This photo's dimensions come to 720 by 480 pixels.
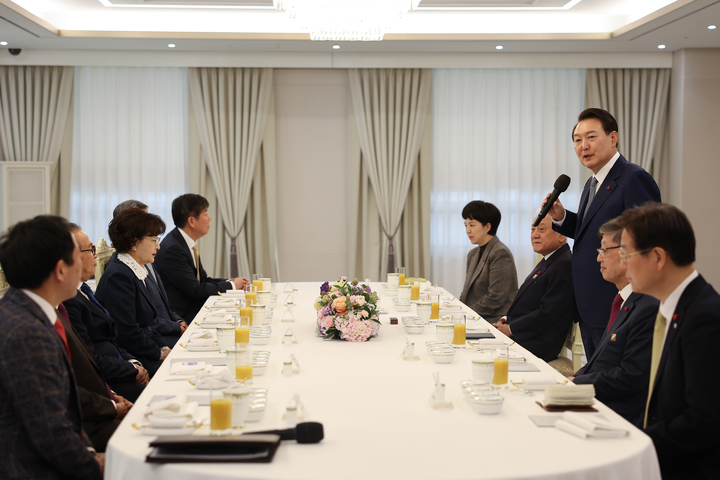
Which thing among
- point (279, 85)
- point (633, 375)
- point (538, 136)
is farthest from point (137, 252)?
point (538, 136)

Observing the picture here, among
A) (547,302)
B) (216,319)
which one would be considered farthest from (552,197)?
(216,319)

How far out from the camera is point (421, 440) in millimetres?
1651

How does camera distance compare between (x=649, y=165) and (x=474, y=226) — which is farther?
(x=649, y=165)

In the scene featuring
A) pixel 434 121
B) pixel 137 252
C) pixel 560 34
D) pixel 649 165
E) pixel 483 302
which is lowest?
pixel 483 302

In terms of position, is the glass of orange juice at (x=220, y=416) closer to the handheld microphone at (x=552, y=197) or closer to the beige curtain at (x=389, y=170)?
the handheld microphone at (x=552, y=197)

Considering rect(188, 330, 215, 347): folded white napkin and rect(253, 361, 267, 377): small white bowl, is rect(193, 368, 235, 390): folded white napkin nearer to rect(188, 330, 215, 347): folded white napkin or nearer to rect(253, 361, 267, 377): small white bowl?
rect(253, 361, 267, 377): small white bowl

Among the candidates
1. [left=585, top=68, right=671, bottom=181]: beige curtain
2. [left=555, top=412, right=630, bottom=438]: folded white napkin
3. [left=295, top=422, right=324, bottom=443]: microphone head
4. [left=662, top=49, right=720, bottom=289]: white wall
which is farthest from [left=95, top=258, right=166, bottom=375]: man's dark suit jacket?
[left=662, top=49, right=720, bottom=289]: white wall

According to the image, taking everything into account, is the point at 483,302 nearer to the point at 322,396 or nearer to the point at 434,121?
the point at 322,396

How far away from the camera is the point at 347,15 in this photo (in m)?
3.95

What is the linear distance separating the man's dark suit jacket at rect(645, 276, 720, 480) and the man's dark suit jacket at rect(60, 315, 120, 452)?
6.00 ft

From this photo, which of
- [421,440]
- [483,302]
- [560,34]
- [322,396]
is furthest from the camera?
[560,34]

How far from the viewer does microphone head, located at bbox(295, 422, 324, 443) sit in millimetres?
1620

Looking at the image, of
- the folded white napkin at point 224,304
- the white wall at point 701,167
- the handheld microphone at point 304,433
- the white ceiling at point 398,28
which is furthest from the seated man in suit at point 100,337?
the white wall at point 701,167

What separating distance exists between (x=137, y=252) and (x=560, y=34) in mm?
4706
